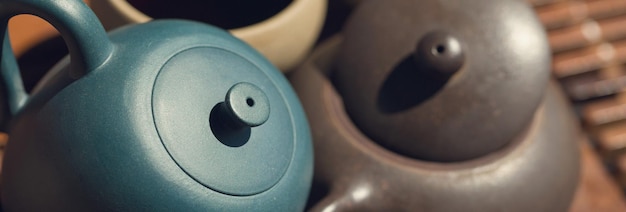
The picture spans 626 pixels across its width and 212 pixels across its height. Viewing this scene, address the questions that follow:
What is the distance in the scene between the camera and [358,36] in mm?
685

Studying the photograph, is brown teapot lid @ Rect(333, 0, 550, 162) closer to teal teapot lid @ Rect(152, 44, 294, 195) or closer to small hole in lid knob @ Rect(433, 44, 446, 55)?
small hole in lid knob @ Rect(433, 44, 446, 55)

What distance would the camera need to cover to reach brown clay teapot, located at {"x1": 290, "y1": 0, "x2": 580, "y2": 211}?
2.08ft

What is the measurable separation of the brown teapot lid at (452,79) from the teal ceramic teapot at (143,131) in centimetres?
14

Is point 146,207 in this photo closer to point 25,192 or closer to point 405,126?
point 25,192

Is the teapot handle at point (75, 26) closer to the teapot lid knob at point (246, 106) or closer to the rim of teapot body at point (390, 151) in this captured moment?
the teapot lid knob at point (246, 106)

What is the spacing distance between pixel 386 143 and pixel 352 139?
3cm

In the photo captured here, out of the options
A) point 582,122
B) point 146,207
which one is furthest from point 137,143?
→ point 582,122

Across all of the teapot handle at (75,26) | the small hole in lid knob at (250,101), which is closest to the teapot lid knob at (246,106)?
the small hole in lid knob at (250,101)

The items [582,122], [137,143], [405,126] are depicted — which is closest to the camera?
[137,143]

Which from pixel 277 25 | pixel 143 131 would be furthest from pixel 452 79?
pixel 143 131

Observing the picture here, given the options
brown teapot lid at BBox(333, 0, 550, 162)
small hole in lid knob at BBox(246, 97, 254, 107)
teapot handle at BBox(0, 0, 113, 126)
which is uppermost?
teapot handle at BBox(0, 0, 113, 126)

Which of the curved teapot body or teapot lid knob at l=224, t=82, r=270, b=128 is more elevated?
teapot lid knob at l=224, t=82, r=270, b=128

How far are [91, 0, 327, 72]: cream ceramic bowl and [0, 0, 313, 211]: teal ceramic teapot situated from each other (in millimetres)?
69

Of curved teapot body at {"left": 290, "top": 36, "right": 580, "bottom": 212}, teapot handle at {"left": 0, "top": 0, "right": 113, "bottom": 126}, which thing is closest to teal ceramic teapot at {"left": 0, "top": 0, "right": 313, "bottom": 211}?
teapot handle at {"left": 0, "top": 0, "right": 113, "bottom": 126}
